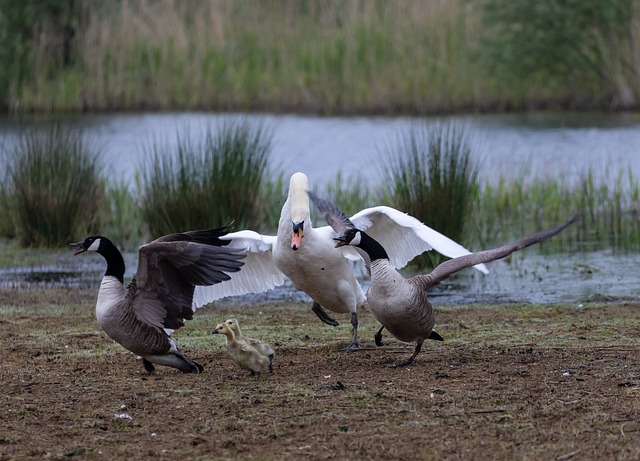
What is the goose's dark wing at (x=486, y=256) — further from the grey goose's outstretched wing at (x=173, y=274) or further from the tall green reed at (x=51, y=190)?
the tall green reed at (x=51, y=190)

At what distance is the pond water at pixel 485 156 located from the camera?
12.4 meters

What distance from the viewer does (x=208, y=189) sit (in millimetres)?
13773

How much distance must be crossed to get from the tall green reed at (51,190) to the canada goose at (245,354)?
7.45 metres

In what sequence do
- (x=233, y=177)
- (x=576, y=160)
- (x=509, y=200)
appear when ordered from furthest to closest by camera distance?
(x=576, y=160) < (x=509, y=200) < (x=233, y=177)

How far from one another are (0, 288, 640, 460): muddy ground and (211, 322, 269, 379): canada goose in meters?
0.12

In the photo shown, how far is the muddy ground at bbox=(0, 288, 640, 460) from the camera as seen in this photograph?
550cm

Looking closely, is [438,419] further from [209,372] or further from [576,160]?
[576,160]

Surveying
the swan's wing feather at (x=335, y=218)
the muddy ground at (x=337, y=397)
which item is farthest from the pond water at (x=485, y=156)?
the muddy ground at (x=337, y=397)

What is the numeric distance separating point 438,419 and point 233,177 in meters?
8.40

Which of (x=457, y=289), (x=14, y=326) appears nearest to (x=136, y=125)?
(x=457, y=289)

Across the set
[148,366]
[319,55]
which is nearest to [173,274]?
[148,366]

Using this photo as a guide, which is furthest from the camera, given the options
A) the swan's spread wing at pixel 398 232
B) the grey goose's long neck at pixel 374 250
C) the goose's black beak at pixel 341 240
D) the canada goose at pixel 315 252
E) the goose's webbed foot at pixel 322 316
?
the goose's webbed foot at pixel 322 316

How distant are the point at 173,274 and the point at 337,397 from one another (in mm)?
1595

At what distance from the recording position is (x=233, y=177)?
13930 mm
